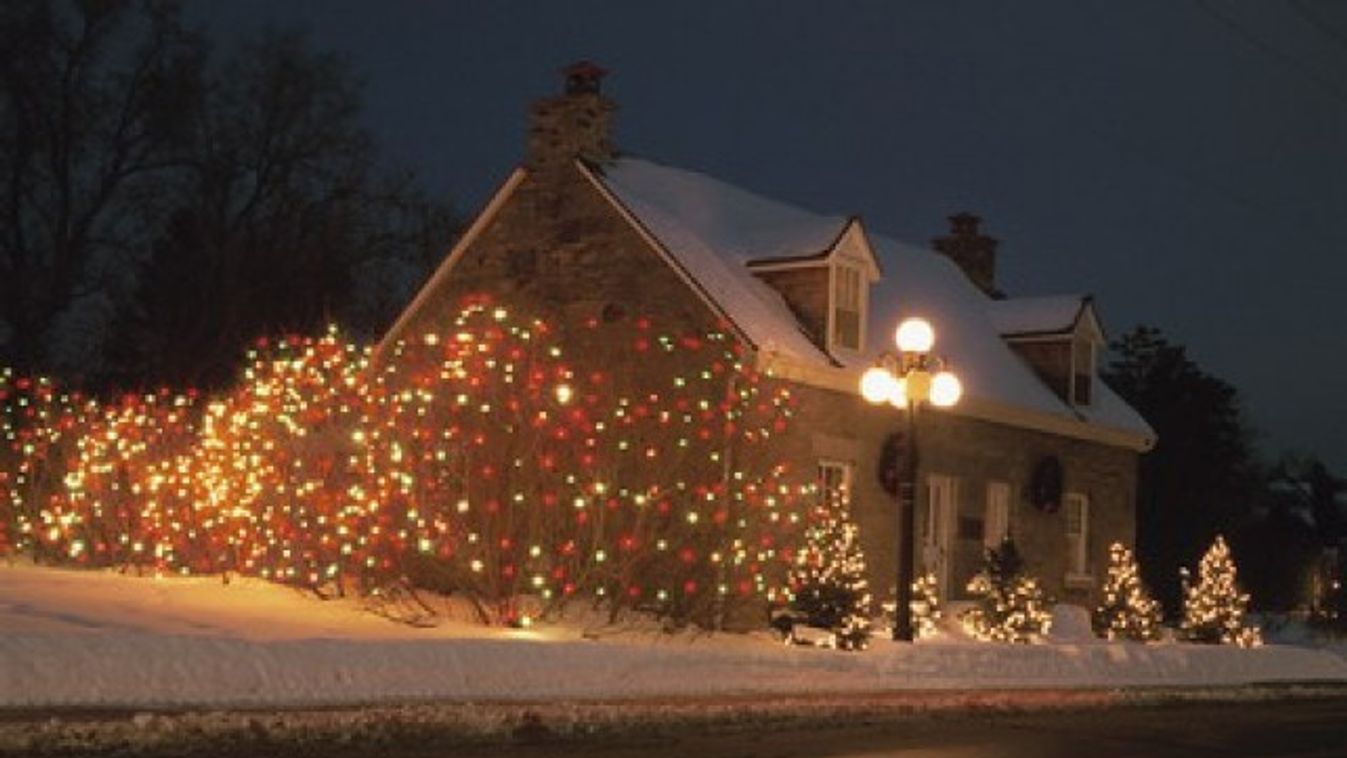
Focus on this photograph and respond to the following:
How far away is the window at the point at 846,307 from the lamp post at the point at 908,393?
5.55 metres

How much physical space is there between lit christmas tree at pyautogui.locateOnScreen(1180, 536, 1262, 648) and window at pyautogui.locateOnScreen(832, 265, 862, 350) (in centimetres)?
712

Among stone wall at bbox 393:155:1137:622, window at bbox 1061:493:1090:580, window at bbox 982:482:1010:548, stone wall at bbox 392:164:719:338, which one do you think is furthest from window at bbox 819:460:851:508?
window at bbox 1061:493:1090:580

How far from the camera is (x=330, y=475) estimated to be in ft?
67.2

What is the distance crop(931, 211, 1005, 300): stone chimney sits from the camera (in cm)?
3538

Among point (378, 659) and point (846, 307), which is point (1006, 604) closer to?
point (846, 307)

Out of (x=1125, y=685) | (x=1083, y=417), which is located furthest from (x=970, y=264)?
(x=1125, y=685)

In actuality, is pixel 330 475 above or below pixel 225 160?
below

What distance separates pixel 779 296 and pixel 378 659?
12.4 m

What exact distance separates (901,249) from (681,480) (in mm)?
13245

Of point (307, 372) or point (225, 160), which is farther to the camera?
point (225, 160)

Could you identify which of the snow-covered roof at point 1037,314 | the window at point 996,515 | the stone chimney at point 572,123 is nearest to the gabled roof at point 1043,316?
the snow-covered roof at point 1037,314

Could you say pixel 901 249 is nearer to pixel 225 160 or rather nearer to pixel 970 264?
pixel 970 264

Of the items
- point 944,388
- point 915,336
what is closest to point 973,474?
point 944,388

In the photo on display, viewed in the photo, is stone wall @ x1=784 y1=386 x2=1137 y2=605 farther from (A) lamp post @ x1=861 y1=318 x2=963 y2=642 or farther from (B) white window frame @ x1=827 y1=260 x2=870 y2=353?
(A) lamp post @ x1=861 y1=318 x2=963 y2=642
